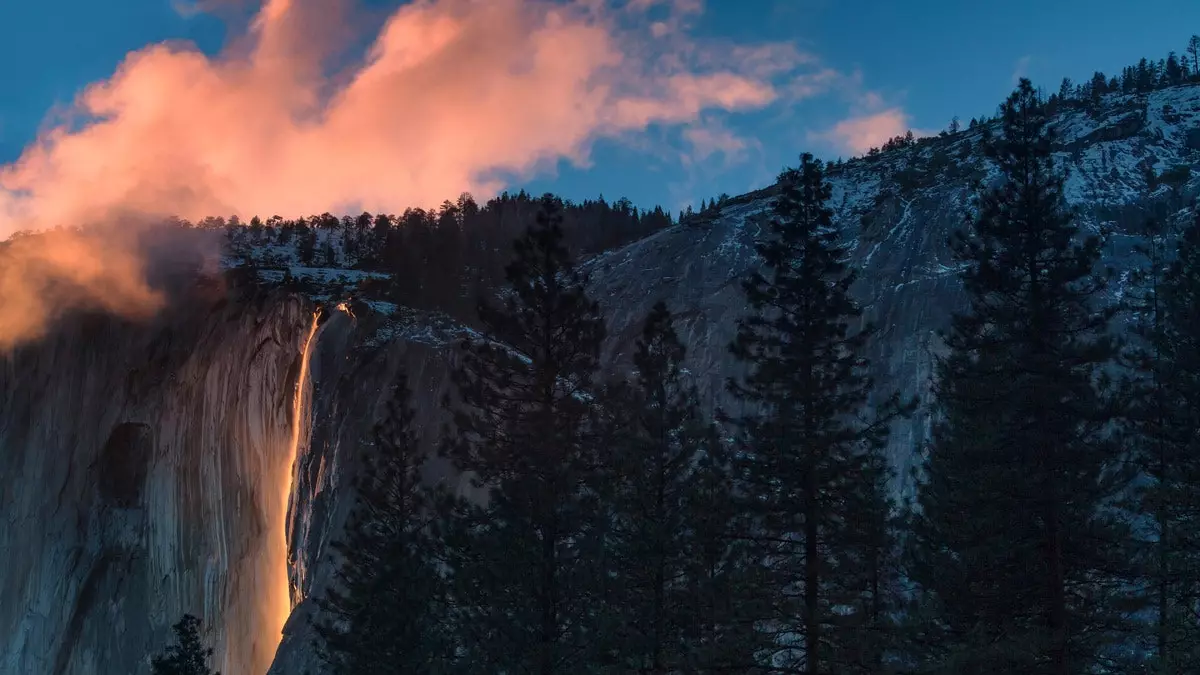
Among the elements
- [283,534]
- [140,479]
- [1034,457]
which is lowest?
[1034,457]

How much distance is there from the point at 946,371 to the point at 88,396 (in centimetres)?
4537

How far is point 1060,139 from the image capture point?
56719 mm

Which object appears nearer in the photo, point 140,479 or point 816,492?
point 816,492

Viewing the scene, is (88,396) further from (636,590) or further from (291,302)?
(636,590)

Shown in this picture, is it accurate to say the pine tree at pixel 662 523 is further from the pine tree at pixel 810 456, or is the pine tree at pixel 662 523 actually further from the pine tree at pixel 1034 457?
the pine tree at pixel 1034 457

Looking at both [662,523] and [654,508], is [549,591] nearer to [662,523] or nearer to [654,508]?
[662,523]

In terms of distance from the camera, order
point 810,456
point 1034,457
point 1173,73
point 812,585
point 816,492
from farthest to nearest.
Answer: point 1173,73 < point 816,492 < point 810,456 < point 812,585 < point 1034,457

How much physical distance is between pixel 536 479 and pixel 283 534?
26602mm

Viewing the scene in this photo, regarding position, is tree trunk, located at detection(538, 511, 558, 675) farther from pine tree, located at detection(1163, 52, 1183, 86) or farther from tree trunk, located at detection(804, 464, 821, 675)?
pine tree, located at detection(1163, 52, 1183, 86)

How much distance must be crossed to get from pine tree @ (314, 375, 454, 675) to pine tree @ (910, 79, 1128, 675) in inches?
400

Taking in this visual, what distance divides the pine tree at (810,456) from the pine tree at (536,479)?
2987 millimetres

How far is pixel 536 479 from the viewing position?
14.1m

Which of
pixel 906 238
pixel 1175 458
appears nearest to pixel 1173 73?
pixel 906 238

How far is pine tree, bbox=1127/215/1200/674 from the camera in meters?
14.7
